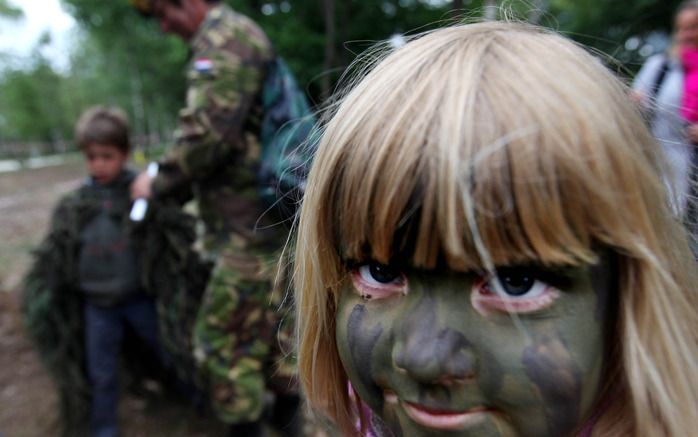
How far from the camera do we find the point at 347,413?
47.2 inches

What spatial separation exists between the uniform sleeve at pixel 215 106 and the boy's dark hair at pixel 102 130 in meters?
0.64

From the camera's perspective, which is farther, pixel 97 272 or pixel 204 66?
pixel 97 272

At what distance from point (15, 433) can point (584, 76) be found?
321 centimetres

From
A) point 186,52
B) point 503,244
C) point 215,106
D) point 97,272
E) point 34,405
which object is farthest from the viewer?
point 186,52

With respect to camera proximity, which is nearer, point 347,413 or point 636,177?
point 636,177

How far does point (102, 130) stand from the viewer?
283 cm

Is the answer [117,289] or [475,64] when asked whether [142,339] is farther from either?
[475,64]

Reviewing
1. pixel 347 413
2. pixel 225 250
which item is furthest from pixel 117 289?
pixel 347 413

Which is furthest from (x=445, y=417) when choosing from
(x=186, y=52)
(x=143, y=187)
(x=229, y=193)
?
(x=186, y=52)

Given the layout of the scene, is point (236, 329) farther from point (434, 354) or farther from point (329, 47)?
point (329, 47)

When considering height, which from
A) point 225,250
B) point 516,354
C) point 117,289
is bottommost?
point 117,289

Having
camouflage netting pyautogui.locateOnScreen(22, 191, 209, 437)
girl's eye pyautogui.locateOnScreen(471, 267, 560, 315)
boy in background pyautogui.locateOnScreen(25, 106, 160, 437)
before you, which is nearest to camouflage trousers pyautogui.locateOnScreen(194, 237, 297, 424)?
camouflage netting pyautogui.locateOnScreen(22, 191, 209, 437)

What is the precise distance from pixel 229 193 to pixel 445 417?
6.14ft

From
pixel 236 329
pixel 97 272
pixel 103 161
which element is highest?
pixel 103 161
